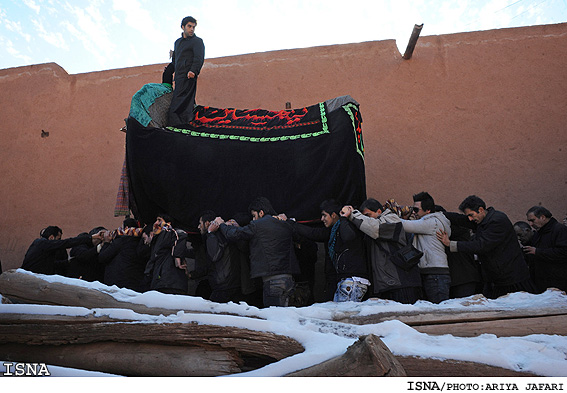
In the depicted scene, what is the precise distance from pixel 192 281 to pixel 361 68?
3.43 metres

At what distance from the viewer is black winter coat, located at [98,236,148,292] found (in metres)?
4.15

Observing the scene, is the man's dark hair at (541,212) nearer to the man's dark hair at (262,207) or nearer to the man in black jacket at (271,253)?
the man in black jacket at (271,253)

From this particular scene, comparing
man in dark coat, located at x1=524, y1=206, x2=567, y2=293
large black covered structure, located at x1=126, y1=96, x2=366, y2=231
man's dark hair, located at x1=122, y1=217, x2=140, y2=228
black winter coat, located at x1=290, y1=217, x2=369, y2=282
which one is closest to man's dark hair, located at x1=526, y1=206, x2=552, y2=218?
man in dark coat, located at x1=524, y1=206, x2=567, y2=293

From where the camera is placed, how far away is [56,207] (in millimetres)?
6594

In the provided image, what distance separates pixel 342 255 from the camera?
367 cm

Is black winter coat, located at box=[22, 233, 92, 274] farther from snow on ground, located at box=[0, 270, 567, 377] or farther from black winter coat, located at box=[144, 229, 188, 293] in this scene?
snow on ground, located at box=[0, 270, 567, 377]

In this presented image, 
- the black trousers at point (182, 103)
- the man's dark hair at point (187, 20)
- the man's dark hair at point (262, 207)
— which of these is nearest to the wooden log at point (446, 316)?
the man's dark hair at point (262, 207)

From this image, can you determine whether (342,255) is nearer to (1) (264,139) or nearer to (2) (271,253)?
(2) (271,253)

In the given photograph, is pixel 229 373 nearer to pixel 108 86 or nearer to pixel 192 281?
pixel 192 281

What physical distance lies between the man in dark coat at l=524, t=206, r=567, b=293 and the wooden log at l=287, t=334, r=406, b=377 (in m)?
2.74

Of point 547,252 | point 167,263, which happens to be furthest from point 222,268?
point 547,252

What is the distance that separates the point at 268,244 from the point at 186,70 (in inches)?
88.8
